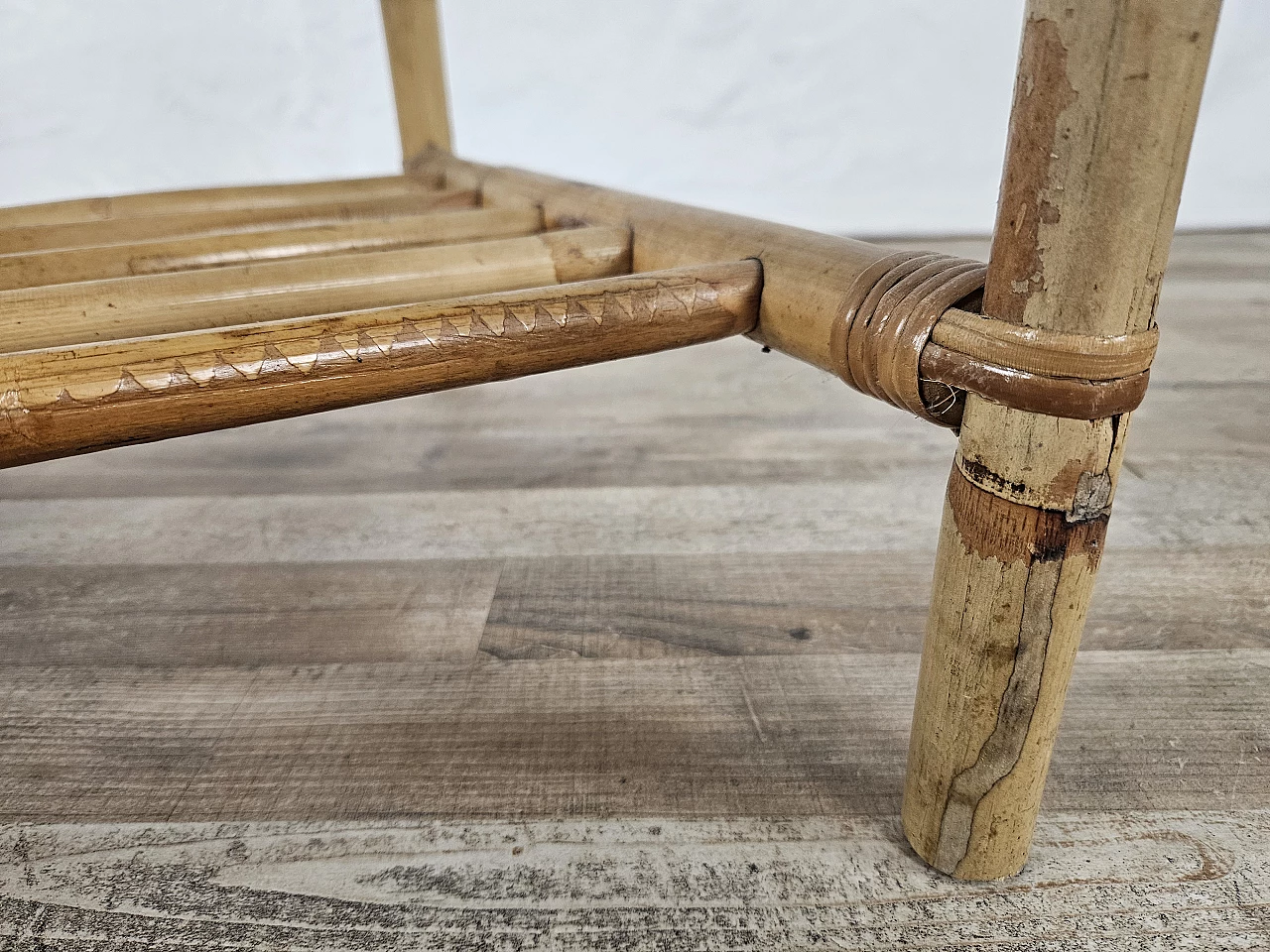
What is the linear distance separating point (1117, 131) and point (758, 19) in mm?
1773

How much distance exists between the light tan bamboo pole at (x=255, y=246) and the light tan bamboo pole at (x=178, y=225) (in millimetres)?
41

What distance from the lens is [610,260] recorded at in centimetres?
60

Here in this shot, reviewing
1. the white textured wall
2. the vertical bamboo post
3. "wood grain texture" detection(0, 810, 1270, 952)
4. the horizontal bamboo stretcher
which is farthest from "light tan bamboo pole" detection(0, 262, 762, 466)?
the white textured wall

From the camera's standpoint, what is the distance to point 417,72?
3.09 ft

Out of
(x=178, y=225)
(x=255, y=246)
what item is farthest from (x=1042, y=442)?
(x=178, y=225)

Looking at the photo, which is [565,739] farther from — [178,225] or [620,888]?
[178,225]

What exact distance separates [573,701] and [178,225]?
429mm

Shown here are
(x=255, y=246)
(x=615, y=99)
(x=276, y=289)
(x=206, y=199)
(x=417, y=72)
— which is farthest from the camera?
(x=615, y=99)

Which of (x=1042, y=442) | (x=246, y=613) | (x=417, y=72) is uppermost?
(x=417, y=72)

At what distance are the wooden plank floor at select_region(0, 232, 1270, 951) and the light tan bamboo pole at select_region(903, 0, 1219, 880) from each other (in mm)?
65

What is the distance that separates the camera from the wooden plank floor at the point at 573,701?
1.38 feet

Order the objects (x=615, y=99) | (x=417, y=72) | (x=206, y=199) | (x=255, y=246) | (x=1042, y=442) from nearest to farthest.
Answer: (x=1042, y=442), (x=255, y=246), (x=206, y=199), (x=417, y=72), (x=615, y=99)

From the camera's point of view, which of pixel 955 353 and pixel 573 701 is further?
pixel 573 701

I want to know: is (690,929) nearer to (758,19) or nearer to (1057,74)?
(1057,74)
